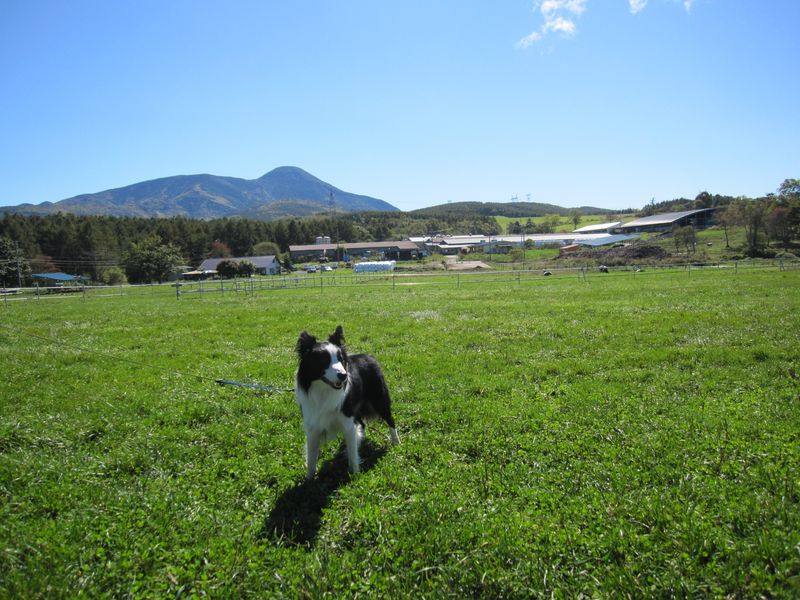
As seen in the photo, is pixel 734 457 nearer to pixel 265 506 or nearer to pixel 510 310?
pixel 265 506

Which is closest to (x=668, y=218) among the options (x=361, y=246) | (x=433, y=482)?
(x=361, y=246)

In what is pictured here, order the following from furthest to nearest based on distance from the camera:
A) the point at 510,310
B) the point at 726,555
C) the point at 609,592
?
the point at 510,310
the point at 726,555
the point at 609,592

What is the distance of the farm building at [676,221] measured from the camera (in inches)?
5406

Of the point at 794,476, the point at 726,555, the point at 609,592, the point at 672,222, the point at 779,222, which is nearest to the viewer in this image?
the point at 609,592

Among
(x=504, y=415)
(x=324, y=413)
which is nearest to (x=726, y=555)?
(x=504, y=415)

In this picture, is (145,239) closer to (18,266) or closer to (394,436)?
(18,266)

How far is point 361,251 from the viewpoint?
535ft

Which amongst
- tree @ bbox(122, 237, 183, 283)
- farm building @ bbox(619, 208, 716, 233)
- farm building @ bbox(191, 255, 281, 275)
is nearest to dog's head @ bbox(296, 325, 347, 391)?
tree @ bbox(122, 237, 183, 283)

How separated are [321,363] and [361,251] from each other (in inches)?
6276

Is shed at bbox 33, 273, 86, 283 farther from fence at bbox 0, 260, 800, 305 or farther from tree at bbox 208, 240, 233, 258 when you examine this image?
tree at bbox 208, 240, 233, 258

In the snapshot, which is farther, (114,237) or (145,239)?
(114,237)

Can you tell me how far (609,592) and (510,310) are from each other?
1727 centimetres

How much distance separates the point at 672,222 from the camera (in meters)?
141

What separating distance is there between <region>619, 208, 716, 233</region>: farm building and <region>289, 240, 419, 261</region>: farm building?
78540 millimetres
